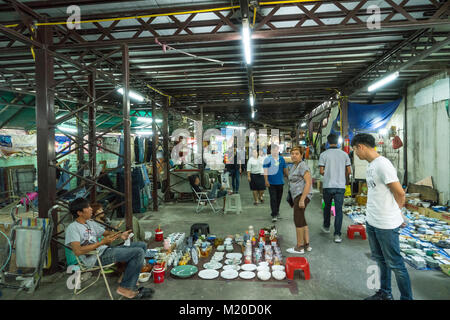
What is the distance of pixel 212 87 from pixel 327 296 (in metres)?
8.03

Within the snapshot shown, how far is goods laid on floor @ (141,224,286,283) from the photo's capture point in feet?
12.6

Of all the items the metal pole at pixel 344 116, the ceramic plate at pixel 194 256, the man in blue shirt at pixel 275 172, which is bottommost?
the ceramic plate at pixel 194 256

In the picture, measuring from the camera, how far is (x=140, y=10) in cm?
459

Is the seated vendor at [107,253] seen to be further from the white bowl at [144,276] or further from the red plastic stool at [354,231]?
the red plastic stool at [354,231]

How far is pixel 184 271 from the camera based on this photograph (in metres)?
3.97

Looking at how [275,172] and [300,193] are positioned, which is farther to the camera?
[275,172]

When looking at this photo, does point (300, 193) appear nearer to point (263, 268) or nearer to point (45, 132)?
point (263, 268)

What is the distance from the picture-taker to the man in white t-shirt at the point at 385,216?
271cm

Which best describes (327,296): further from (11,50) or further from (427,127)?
(427,127)

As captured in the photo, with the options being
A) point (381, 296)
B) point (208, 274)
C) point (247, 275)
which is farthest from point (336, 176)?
point (208, 274)

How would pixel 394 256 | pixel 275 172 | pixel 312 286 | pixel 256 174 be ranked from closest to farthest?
pixel 394 256 < pixel 312 286 < pixel 275 172 < pixel 256 174

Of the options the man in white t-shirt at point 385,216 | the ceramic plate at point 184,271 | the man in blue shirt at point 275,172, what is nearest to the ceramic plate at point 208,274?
the ceramic plate at point 184,271

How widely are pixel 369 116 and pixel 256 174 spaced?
547 cm

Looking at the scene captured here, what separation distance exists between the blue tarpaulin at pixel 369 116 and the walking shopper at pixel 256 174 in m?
4.49
